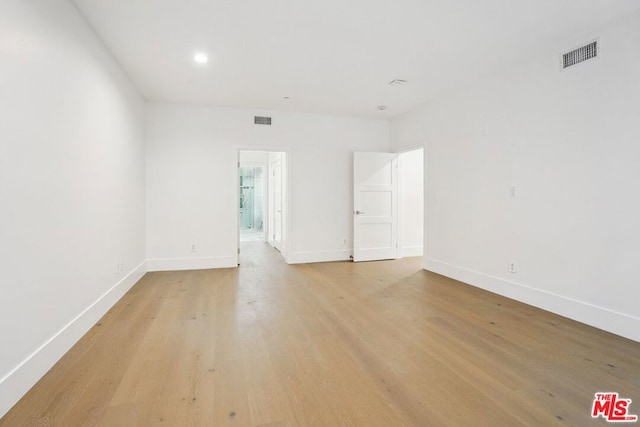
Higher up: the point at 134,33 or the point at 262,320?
the point at 134,33

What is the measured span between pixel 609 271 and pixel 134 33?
4.85 metres

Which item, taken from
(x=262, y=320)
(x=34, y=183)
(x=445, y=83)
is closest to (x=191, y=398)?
(x=262, y=320)

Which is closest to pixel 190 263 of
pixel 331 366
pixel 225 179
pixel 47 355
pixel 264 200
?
pixel 225 179

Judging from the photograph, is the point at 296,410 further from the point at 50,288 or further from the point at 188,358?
the point at 50,288

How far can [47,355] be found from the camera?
6.84 ft

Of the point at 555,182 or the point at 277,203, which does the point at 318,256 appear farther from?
the point at 555,182

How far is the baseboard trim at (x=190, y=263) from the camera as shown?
16.5 feet

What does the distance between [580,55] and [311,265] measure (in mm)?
4370

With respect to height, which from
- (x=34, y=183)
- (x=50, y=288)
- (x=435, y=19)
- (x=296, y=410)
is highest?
(x=435, y=19)

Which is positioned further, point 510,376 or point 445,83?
point 445,83

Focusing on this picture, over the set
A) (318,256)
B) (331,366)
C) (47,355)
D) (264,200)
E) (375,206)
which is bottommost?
(331,366)

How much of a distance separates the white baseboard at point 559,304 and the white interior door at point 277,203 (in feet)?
12.2

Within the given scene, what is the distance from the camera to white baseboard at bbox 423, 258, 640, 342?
2.61 metres

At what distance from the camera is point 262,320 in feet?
9.74
